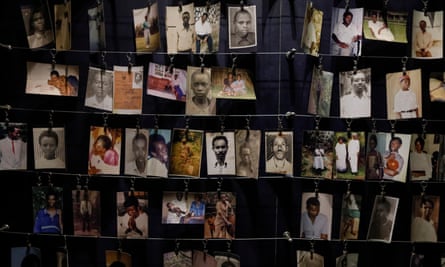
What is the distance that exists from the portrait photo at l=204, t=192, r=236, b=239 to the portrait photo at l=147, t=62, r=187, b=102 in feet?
1.25

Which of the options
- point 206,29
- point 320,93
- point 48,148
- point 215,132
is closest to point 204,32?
point 206,29

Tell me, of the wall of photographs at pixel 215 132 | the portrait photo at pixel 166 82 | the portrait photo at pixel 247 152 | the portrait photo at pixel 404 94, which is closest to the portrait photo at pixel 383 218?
the wall of photographs at pixel 215 132

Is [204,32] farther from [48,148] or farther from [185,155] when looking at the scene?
[48,148]

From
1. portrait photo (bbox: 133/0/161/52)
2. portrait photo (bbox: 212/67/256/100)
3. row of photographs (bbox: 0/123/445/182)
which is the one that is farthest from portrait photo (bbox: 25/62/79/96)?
portrait photo (bbox: 212/67/256/100)

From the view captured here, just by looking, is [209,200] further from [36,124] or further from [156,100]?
[36,124]

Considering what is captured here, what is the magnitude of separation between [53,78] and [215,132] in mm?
609

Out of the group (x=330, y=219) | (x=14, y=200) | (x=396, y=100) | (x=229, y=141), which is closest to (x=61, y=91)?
(x=14, y=200)

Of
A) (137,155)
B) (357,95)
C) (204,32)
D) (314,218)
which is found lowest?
(314,218)

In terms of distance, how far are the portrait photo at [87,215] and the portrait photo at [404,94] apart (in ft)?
3.64

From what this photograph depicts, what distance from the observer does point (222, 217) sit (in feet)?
5.47

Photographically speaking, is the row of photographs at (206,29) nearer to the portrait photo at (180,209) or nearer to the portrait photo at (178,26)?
the portrait photo at (178,26)

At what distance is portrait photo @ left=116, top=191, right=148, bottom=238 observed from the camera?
65.7 inches

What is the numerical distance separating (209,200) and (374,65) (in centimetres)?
78

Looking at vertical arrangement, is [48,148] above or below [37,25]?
below
